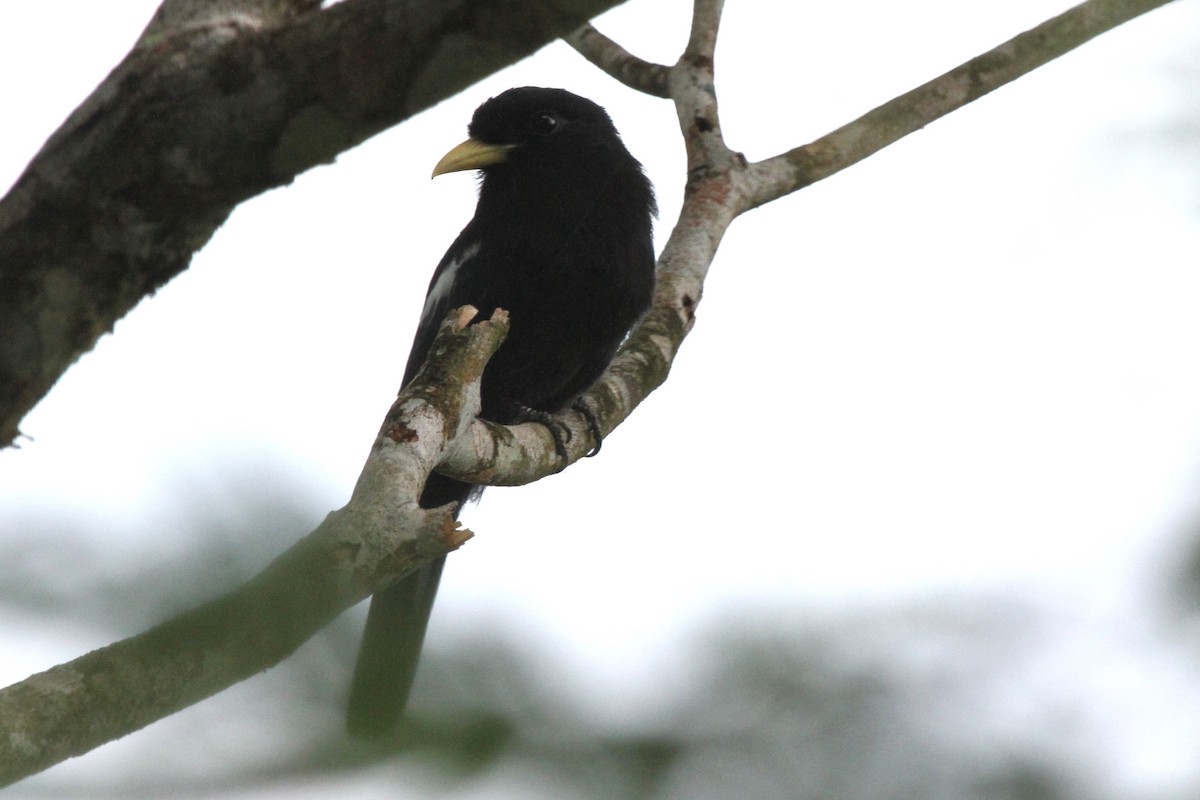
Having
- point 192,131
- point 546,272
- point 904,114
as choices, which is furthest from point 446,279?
point 192,131

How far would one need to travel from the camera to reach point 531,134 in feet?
15.4

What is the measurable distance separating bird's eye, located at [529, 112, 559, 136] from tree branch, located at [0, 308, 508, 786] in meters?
2.10

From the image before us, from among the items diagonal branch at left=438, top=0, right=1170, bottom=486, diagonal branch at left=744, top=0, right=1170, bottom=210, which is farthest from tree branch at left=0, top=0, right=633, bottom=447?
diagonal branch at left=744, top=0, right=1170, bottom=210

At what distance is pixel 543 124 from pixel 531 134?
67mm

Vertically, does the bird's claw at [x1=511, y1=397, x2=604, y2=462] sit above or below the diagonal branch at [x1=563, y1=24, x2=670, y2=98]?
below

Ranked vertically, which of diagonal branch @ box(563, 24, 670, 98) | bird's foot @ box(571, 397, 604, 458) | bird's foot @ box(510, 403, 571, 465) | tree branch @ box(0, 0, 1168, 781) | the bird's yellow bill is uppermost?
diagonal branch @ box(563, 24, 670, 98)

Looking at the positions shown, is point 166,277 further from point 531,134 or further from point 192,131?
point 531,134

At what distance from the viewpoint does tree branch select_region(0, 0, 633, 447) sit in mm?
1518

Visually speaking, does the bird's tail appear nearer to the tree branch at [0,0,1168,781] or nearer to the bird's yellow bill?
the tree branch at [0,0,1168,781]

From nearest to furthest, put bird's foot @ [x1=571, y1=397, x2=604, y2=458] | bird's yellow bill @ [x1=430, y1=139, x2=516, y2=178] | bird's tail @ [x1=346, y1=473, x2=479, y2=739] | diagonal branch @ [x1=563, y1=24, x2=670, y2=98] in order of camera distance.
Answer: bird's tail @ [x1=346, y1=473, x2=479, y2=739] → bird's foot @ [x1=571, y1=397, x2=604, y2=458] → bird's yellow bill @ [x1=430, y1=139, x2=516, y2=178] → diagonal branch @ [x1=563, y1=24, x2=670, y2=98]

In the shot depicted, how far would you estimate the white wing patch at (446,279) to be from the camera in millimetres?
4371

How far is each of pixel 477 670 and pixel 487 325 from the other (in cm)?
199

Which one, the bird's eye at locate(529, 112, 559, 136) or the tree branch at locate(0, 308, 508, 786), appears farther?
the bird's eye at locate(529, 112, 559, 136)

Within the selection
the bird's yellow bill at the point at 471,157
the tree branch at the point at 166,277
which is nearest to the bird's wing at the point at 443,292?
the bird's yellow bill at the point at 471,157
